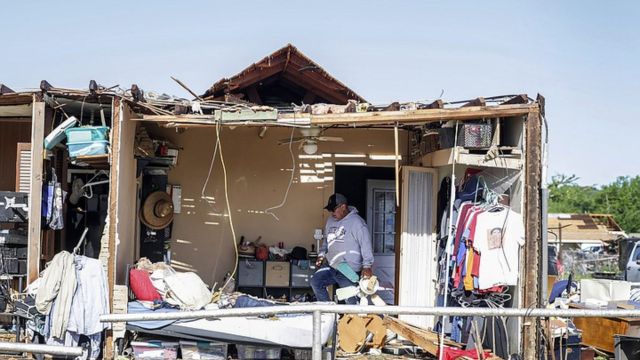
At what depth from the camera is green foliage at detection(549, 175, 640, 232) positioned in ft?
128

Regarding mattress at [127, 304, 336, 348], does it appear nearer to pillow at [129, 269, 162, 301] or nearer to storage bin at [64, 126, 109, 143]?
pillow at [129, 269, 162, 301]

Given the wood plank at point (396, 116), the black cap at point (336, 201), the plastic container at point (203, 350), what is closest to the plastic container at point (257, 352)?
the plastic container at point (203, 350)

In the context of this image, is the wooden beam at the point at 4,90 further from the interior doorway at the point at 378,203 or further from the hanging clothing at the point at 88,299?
the interior doorway at the point at 378,203

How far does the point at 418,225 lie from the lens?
976 centimetres

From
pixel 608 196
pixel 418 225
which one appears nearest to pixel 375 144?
pixel 418 225

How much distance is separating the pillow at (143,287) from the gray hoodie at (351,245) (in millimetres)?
2509

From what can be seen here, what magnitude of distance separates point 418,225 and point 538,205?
2.48 m

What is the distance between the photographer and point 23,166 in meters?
8.19

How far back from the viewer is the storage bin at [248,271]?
33.9ft

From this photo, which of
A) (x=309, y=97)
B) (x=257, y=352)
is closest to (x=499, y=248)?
(x=257, y=352)

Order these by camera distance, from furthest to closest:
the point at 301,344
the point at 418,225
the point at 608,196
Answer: the point at 608,196
the point at 418,225
the point at 301,344

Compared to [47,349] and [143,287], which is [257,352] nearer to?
[143,287]

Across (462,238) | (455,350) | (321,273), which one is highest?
(462,238)

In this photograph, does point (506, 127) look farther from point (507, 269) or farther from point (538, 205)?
point (507, 269)
